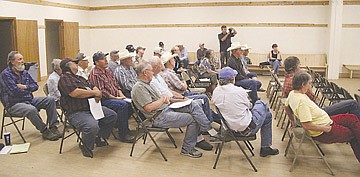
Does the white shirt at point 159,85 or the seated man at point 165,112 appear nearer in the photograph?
the seated man at point 165,112

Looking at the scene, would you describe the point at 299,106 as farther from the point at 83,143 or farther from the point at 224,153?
the point at 83,143

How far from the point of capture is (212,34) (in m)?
12.2

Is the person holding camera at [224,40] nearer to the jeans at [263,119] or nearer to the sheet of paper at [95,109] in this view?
the jeans at [263,119]

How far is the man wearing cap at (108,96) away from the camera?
4.61 meters

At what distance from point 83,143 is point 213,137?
1.56m

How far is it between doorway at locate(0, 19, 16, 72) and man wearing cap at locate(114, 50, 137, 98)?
5894mm

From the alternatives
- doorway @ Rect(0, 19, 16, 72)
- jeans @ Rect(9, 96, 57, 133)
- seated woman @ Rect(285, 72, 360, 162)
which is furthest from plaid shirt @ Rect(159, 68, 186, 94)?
doorway @ Rect(0, 19, 16, 72)

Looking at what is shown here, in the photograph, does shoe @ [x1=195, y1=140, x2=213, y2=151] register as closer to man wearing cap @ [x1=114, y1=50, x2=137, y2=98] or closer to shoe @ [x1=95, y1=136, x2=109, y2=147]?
shoe @ [x1=95, y1=136, x2=109, y2=147]

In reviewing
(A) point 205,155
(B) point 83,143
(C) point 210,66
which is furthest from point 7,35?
(A) point 205,155

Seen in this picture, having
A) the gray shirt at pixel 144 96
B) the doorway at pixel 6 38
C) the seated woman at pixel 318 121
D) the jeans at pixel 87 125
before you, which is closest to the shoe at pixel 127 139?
the jeans at pixel 87 125

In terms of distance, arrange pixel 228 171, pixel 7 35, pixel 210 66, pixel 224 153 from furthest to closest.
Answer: pixel 7 35 → pixel 210 66 → pixel 224 153 → pixel 228 171

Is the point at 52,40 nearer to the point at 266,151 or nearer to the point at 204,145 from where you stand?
the point at 204,145

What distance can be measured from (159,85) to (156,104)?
19.8 inches

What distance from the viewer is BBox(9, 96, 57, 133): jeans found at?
4531 millimetres
